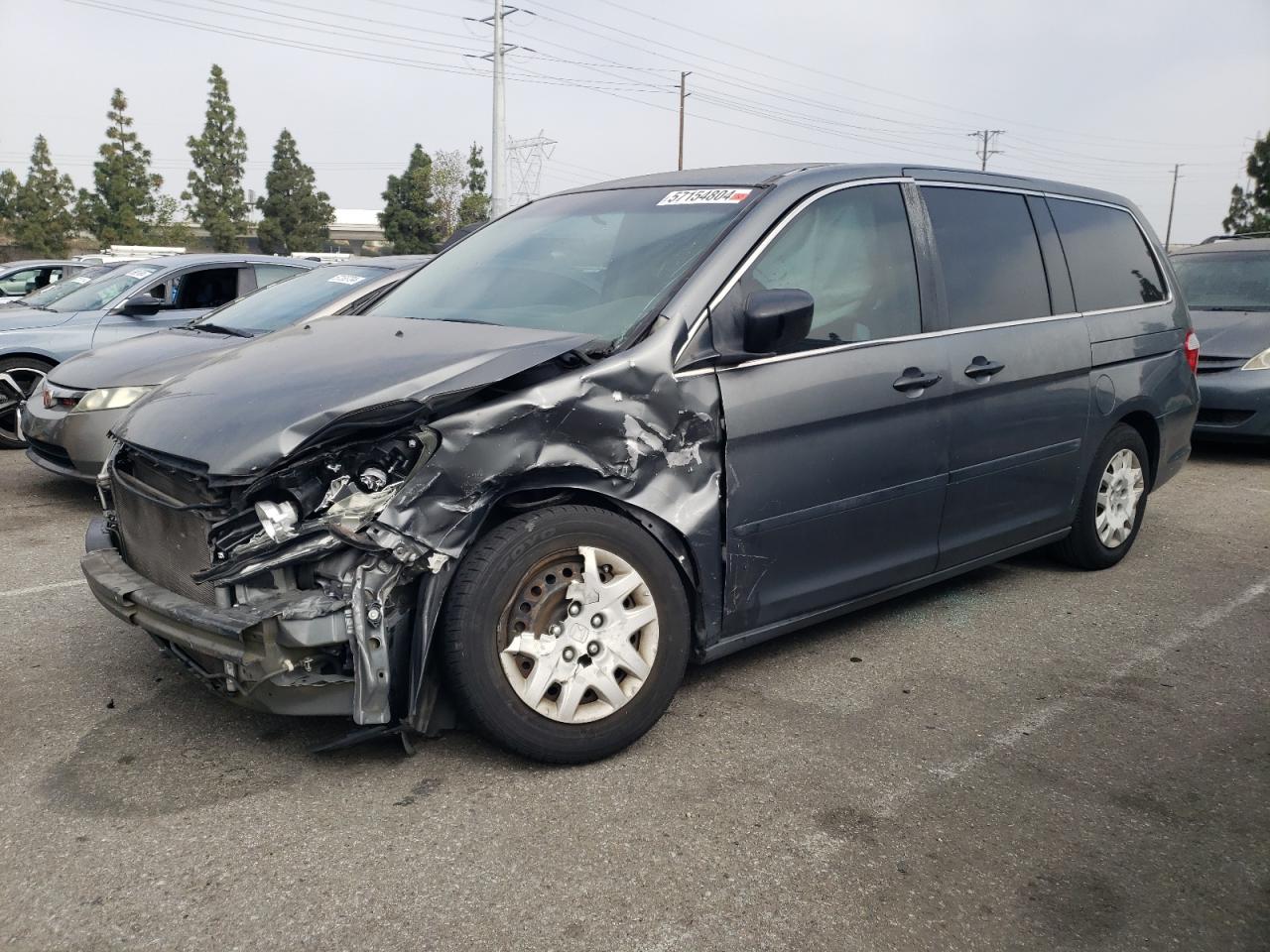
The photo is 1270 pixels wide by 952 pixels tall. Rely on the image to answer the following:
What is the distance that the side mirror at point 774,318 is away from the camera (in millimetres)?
3381

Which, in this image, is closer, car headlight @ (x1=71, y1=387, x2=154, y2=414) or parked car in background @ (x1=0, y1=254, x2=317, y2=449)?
car headlight @ (x1=71, y1=387, x2=154, y2=414)

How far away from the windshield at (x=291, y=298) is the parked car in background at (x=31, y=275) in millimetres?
10755

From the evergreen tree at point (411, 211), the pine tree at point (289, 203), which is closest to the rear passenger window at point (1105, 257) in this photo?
the evergreen tree at point (411, 211)

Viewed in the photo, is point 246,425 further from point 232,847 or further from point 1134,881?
point 1134,881

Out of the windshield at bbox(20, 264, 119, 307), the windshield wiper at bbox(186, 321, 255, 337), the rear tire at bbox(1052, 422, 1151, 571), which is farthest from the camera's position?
the windshield at bbox(20, 264, 119, 307)

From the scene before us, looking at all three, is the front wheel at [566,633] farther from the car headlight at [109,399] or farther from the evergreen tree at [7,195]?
the evergreen tree at [7,195]

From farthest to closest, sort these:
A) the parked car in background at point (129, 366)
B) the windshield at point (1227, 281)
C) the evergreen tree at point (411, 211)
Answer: the evergreen tree at point (411, 211) → the windshield at point (1227, 281) → the parked car in background at point (129, 366)

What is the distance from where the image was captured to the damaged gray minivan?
2.91m

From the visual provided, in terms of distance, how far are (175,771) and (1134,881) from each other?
8.49 ft

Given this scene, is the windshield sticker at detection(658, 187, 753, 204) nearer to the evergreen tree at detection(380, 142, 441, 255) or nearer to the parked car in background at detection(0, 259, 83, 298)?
the parked car in background at detection(0, 259, 83, 298)

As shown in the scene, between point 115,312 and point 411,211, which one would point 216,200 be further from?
point 115,312

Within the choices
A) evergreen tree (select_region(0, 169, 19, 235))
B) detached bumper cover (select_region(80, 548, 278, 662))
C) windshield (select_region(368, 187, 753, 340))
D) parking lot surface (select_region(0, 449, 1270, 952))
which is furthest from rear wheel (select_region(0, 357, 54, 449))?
evergreen tree (select_region(0, 169, 19, 235))

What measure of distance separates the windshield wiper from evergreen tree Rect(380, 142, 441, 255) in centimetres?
5955

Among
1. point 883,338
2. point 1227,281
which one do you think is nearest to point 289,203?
point 1227,281
